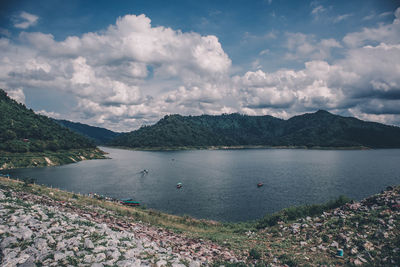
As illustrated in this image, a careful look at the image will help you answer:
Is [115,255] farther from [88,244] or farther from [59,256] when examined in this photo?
[59,256]

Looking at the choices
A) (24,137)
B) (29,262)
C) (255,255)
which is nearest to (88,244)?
(29,262)

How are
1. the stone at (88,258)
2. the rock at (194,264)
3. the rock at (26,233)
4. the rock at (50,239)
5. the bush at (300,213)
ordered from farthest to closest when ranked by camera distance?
the bush at (300,213), the rock at (194,264), the rock at (50,239), the rock at (26,233), the stone at (88,258)

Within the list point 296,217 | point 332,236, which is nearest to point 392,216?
point 332,236

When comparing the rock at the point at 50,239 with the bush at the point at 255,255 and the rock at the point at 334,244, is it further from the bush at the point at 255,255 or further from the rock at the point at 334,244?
the rock at the point at 334,244

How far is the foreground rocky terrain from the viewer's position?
43.9ft

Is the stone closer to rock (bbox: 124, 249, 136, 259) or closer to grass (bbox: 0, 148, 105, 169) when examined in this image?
rock (bbox: 124, 249, 136, 259)

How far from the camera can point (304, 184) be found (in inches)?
3664

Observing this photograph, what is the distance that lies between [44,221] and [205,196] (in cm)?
6018

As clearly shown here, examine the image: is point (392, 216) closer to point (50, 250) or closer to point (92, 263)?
point (92, 263)

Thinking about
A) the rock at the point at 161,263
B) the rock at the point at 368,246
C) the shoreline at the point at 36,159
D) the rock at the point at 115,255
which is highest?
the rock at the point at 115,255

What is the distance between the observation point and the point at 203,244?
23.3m

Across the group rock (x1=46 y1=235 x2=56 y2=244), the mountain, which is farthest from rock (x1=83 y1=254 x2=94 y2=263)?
the mountain

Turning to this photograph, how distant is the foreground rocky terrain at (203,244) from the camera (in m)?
13.4

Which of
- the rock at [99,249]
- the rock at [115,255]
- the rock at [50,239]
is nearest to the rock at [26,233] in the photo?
the rock at [50,239]
